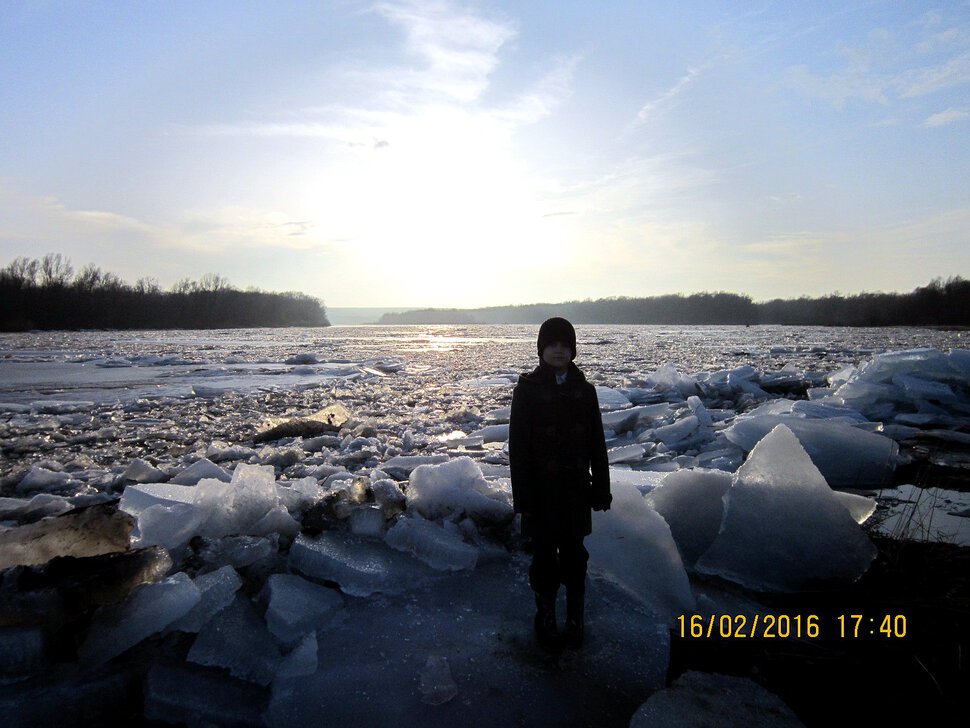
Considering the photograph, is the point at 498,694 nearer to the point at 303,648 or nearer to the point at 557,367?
the point at 303,648

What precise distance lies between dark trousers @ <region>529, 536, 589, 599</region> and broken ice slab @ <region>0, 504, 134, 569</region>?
160 centimetres

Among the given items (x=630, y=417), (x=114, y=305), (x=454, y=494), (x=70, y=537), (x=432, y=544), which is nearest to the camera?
(x=70, y=537)

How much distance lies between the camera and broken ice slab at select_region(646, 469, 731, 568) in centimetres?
242

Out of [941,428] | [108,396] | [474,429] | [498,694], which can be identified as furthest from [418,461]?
[108,396]

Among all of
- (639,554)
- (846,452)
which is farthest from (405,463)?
(846,452)

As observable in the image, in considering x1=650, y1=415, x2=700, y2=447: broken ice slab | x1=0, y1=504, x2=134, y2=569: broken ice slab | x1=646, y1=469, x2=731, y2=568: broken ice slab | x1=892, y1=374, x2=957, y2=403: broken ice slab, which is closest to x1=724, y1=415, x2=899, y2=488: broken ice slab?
x1=650, y1=415, x2=700, y2=447: broken ice slab

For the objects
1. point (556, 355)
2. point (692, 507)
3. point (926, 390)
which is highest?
point (556, 355)

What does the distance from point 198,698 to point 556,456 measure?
1280mm

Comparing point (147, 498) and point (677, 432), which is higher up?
point (147, 498)

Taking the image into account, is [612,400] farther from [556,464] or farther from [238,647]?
[238,647]

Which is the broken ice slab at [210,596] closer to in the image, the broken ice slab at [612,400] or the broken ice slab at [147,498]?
the broken ice slab at [147,498]

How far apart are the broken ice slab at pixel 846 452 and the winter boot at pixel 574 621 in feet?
8.45

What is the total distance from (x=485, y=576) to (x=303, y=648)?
2.54 ft

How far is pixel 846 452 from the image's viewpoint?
362cm
